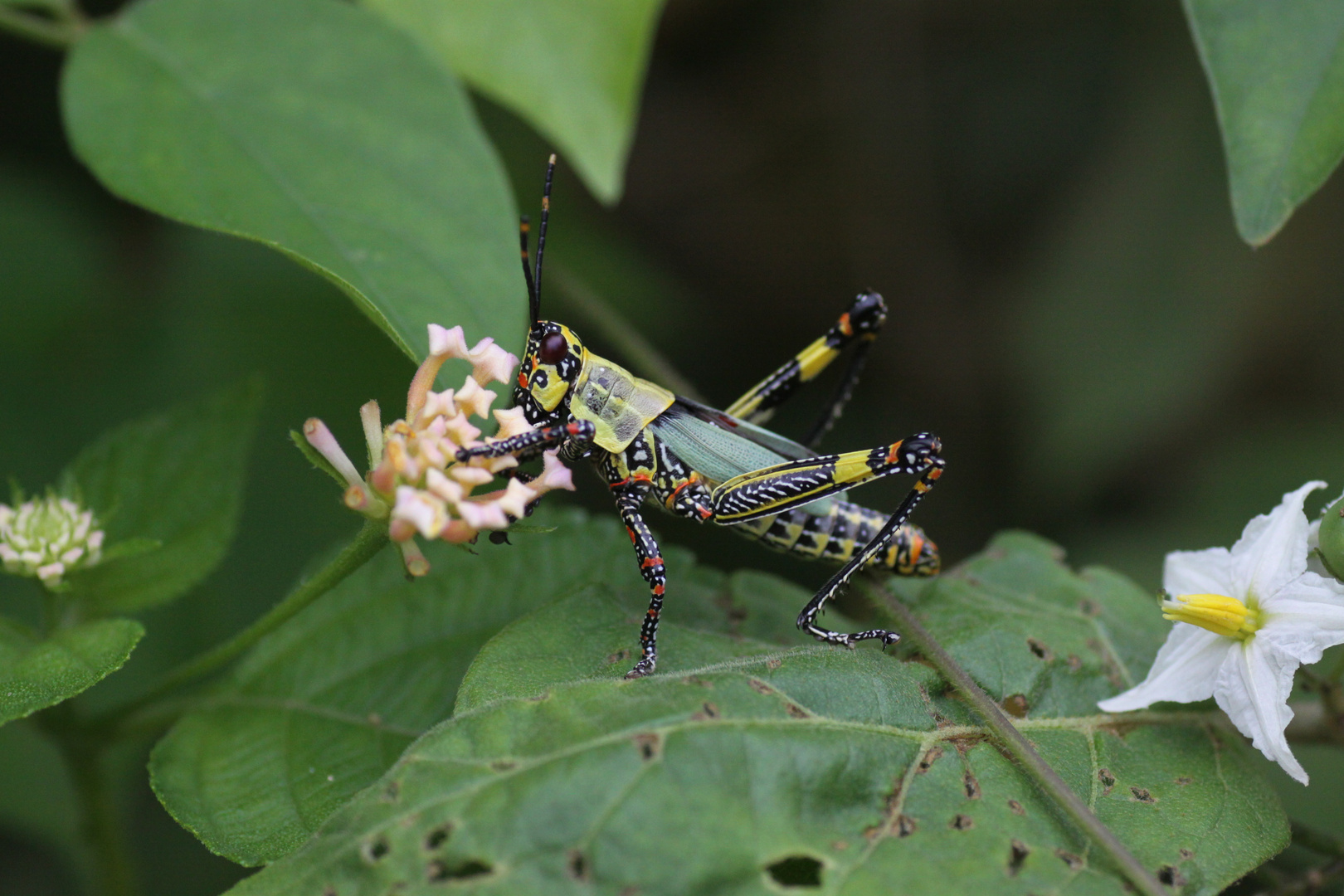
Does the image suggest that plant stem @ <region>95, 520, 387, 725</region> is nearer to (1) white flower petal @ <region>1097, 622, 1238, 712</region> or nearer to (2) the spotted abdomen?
(2) the spotted abdomen

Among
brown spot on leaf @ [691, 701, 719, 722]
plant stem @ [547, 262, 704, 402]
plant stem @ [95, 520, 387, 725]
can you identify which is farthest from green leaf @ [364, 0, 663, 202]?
brown spot on leaf @ [691, 701, 719, 722]

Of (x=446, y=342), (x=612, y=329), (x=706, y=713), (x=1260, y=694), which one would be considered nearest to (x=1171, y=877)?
(x=1260, y=694)

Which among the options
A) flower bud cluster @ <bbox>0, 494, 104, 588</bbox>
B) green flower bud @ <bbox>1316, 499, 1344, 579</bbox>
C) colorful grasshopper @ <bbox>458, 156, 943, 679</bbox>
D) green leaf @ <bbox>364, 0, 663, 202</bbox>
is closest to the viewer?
green flower bud @ <bbox>1316, 499, 1344, 579</bbox>

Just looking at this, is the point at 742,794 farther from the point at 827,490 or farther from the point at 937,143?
the point at 937,143

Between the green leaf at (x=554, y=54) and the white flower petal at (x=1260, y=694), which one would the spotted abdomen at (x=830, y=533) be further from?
the green leaf at (x=554, y=54)

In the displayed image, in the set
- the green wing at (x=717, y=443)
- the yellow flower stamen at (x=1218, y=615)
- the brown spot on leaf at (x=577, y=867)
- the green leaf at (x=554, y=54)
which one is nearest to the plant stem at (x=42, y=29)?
the green leaf at (x=554, y=54)

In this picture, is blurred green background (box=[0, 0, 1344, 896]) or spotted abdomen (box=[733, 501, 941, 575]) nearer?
spotted abdomen (box=[733, 501, 941, 575])
